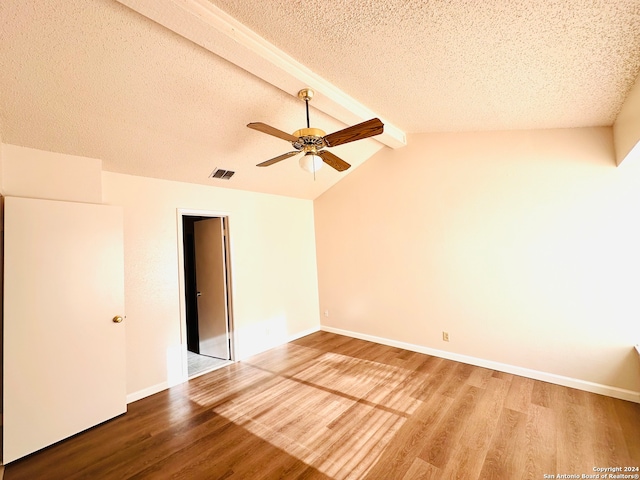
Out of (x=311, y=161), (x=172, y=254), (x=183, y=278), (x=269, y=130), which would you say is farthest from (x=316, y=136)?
(x=183, y=278)

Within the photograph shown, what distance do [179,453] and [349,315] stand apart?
312 cm

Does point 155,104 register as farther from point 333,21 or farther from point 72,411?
point 72,411

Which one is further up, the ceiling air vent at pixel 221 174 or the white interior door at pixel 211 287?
the ceiling air vent at pixel 221 174

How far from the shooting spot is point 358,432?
225cm

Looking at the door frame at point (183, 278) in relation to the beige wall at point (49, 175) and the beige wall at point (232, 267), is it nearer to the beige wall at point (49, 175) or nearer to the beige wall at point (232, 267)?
the beige wall at point (232, 267)

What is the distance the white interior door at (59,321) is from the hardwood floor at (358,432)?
9.9 inches

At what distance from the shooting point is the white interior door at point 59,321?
2.10m

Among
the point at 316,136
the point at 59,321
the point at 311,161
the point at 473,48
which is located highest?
the point at 473,48

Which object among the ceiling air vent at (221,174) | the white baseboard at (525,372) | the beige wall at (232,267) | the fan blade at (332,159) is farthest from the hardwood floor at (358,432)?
the ceiling air vent at (221,174)

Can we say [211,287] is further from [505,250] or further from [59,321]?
[505,250]

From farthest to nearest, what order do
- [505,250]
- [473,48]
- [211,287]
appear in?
[211,287]
[505,250]
[473,48]

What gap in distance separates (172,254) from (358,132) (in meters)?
2.72

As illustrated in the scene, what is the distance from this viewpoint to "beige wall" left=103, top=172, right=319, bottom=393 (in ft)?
9.72

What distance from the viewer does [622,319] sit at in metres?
2.56
